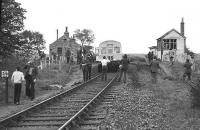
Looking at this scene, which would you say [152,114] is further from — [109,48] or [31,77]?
[109,48]

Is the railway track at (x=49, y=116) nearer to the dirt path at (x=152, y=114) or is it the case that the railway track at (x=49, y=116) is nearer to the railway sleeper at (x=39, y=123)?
the railway sleeper at (x=39, y=123)

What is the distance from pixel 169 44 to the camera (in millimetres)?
68625

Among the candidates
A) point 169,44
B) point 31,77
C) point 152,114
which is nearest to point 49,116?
point 152,114

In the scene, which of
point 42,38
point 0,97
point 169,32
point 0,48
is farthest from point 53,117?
point 42,38

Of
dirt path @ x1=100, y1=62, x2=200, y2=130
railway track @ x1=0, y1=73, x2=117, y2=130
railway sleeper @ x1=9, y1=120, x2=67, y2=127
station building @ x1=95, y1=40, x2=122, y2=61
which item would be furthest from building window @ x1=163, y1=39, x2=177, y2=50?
railway sleeper @ x1=9, y1=120, x2=67, y2=127

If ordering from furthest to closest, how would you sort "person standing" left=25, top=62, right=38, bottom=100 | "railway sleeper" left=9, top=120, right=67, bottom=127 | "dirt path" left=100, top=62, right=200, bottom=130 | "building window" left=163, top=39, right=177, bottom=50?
"building window" left=163, top=39, right=177, bottom=50
"person standing" left=25, top=62, right=38, bottom=100
"railway sleeper" left=9, top=120, right=67, bottom=127
"dirt path" left=100, top=62, right=200, bottom=130

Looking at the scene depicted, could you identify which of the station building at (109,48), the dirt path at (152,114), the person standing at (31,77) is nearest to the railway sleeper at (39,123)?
the dirt path at (152,114)

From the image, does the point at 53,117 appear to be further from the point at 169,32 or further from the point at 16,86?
the point at 169,32

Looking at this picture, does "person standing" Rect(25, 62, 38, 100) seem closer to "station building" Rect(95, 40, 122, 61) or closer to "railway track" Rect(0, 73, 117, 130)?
"railway track" Rect(0, 73, 117, 130)

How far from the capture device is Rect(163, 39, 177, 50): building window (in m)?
68.2

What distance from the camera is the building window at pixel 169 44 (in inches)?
2685

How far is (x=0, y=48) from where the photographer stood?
19984 mm

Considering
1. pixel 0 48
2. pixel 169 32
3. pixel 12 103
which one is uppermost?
pixel 169 32

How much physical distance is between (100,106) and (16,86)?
4.00m
